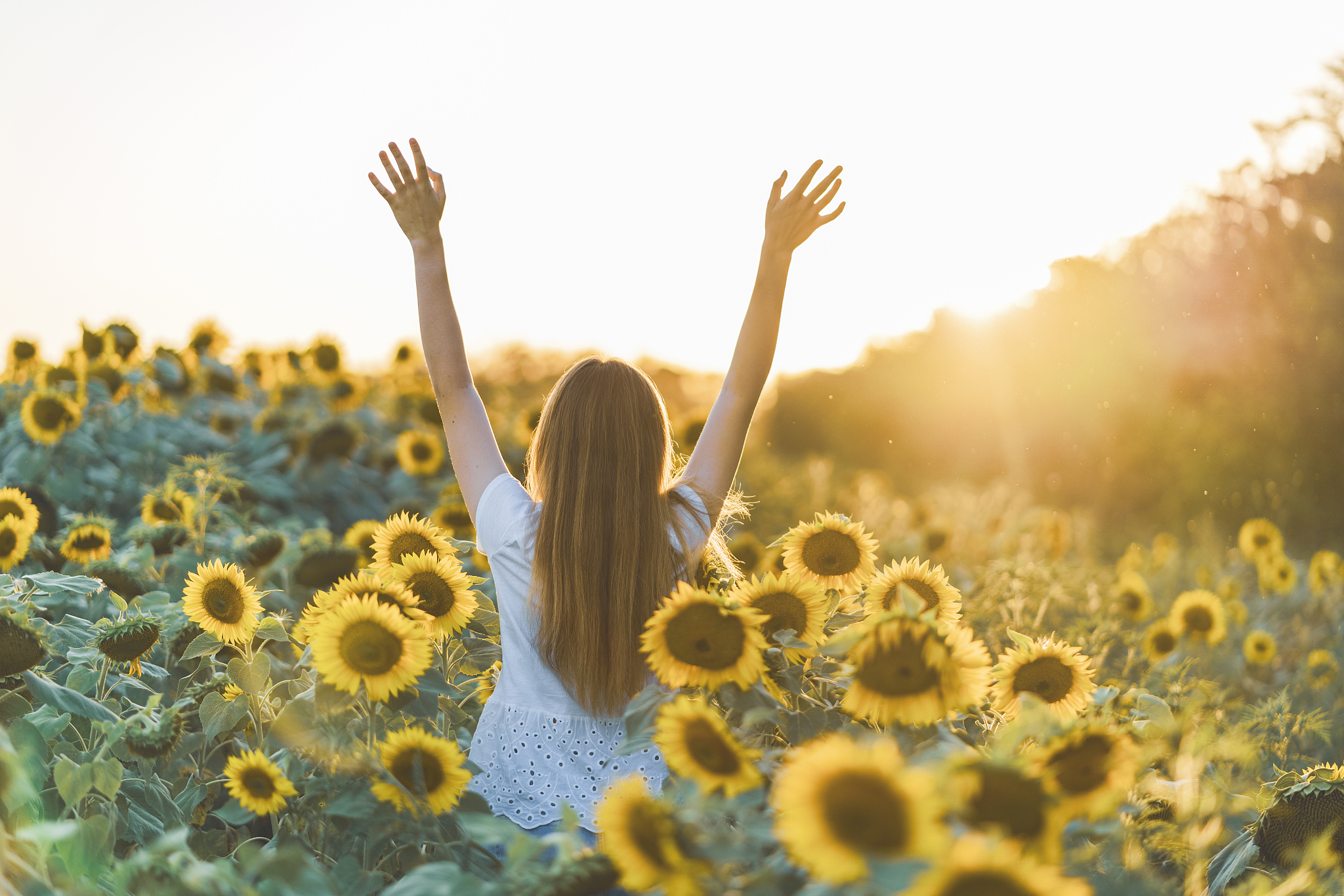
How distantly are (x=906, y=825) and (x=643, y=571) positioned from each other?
975 millimetres

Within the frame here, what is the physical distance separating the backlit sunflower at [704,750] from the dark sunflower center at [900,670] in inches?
8.0

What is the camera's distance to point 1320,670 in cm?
385

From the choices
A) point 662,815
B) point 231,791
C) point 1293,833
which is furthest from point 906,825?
point 1293,833

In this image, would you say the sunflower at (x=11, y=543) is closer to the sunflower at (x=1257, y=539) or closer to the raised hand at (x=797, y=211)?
the raised hand at (x=797, y=211)

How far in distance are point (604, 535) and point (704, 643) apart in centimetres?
51

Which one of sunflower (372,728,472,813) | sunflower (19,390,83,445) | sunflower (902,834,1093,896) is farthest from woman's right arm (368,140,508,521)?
sunflower (19,390,83,445)

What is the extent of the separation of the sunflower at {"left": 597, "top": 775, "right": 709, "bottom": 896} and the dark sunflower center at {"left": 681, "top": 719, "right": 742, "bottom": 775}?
10 centimetres

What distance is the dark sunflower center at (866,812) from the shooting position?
0.94 meters

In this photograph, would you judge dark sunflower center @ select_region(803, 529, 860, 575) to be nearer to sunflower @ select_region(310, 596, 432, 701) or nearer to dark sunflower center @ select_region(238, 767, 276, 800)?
sunflower @ select_region(310, 596, 432, 701)

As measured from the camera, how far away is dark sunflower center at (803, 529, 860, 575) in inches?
75.9

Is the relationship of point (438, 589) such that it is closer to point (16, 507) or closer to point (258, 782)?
point (258, 782)

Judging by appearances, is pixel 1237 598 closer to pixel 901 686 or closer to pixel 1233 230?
pixel 1233 230

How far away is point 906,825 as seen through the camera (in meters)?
0.94

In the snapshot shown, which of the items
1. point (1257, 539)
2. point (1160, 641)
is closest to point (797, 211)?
point (1160, 641)
